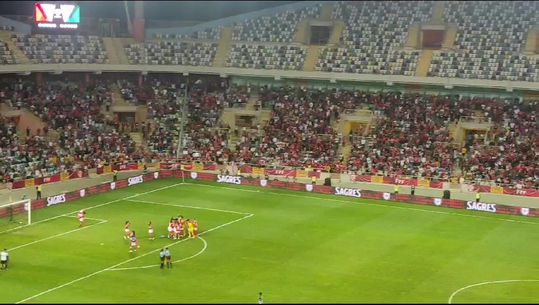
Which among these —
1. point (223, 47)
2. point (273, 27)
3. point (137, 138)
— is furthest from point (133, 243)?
point (273, 27)

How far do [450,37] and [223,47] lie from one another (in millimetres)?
19734

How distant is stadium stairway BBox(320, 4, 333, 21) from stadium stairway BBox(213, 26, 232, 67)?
8.46 m

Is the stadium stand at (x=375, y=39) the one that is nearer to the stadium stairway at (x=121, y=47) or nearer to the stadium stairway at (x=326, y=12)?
the stadium stairway at (x=326, y=12)

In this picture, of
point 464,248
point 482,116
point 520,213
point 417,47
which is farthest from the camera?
point 417,47

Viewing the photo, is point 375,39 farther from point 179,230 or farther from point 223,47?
point 179,230

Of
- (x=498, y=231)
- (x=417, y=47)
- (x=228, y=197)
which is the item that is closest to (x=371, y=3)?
(x=417, y=47)

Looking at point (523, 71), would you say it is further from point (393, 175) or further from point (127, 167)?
point (127, 167)

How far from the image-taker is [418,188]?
56500 mm

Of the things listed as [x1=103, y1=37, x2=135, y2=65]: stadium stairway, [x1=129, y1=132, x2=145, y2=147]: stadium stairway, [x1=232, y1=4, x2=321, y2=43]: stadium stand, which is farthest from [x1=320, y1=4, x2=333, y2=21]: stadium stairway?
[x1=129, y1=132, x2=145, y2=147]: stadium stairway

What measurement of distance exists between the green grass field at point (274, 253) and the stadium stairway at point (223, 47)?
730 inches

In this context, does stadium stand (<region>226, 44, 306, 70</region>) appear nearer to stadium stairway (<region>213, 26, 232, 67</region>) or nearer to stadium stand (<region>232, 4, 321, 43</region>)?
stadium stairway (<region>213, 26, 232, 67</region>)

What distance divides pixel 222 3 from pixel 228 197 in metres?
27.3

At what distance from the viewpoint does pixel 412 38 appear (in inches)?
2645

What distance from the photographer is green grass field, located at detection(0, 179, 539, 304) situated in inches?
1344
